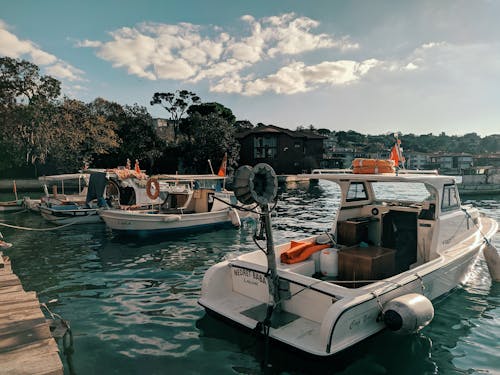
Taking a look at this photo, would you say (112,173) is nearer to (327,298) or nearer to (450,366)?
(327,298)

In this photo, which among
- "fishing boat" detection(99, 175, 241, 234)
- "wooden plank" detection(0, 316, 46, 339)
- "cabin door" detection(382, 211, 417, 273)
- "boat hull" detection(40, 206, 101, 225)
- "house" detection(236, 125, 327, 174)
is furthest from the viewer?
"house" detection(236, 125, 327, 174)

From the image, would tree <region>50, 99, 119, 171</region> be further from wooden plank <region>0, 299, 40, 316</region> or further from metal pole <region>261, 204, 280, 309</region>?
metal pole <region>261, 204, 280, 309</region>

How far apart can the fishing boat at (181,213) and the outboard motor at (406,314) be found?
968cm

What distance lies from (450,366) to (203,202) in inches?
587

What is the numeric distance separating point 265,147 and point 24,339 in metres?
63.4

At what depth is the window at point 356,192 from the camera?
929cm

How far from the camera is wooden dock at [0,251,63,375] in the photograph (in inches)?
159

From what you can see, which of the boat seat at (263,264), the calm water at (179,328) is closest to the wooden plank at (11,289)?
the calm water at (179,328)

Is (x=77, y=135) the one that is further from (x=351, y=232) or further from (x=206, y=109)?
(x=351, y=232)

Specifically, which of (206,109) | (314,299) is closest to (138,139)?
(206,109)

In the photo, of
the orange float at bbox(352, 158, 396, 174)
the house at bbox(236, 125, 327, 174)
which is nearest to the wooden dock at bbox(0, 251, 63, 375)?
the orange float at bbox(352, 158, 396, 174)

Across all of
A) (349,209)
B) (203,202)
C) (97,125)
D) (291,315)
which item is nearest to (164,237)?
(203,202)

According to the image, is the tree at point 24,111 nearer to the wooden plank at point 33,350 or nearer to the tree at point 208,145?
the tree at point 208,145

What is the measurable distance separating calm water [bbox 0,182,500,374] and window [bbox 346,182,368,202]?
3.15m
